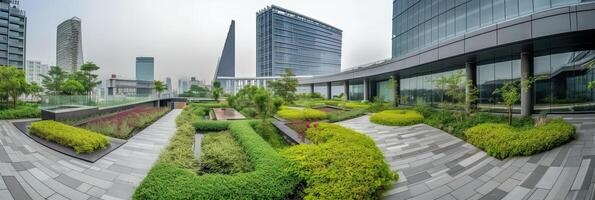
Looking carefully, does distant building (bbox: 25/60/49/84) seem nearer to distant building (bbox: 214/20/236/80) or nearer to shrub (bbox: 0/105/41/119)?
distant building (bbox: 214/20/236/80)

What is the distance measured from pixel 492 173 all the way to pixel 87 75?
42754 mm

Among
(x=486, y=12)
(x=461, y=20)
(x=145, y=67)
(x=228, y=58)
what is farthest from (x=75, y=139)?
(x=145, y=67)

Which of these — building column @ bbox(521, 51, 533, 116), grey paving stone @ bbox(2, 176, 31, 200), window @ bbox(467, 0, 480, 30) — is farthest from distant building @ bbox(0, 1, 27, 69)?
building column @ bbox(521, 51, 533, 116)

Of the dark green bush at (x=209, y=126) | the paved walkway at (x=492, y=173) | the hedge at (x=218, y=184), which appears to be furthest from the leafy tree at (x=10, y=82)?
the paved walkway at (x=492, y=173)

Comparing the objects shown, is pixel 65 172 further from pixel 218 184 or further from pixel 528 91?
pixel 528 91

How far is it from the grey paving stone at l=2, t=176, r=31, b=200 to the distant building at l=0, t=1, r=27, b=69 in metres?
62.4

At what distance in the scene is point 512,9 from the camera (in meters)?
13.4

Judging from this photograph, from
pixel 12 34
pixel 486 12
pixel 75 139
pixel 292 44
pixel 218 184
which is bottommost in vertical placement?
pixel 218 184

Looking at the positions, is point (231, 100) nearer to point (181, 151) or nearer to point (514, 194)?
point (181, 151)

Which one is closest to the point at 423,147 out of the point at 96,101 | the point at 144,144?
the point at 144,144

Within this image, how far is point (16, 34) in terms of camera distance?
143 ft

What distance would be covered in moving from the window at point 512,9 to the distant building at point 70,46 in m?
88.6

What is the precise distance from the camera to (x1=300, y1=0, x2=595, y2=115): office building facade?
27.6 feet

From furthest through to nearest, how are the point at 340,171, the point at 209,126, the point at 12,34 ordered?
1. the point at 12,34
2. the point at 209,126
3. the point at 340,171
